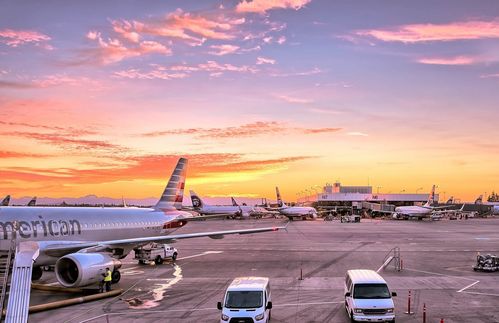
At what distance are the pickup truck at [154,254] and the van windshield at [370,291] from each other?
72.1ft

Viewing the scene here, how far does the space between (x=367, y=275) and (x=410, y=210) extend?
120 m

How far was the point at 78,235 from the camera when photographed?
A: 31781mm

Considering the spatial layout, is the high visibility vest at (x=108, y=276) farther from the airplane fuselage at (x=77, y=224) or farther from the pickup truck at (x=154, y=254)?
the pickup truck at (x=154, y=254)

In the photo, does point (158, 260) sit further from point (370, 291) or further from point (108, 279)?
point (370, 291)

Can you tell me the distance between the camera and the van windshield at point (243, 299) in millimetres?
19703

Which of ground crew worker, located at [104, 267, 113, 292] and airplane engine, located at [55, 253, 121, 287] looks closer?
airplane engine, located at [55, 253, 121, 287]

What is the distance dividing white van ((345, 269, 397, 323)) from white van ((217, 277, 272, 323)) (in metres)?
3.57

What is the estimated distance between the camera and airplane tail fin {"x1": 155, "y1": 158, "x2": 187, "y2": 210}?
44250 millimetres

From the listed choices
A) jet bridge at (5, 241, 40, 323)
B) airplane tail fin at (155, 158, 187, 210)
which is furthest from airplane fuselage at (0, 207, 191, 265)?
jet bridge at (5, 241, 40, 323)

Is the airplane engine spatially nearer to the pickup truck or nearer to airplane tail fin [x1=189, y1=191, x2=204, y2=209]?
the pickup truck

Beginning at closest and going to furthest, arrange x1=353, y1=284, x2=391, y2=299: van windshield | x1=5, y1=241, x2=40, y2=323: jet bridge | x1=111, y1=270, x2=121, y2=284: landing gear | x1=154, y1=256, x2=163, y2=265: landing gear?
x1=5, y1=241, x2=40, y2=323: jet bridge, x1=353, y1=284, x2=391, y2=299: van windshield, x1=111, y1=270, x2=121, y2=284: landing gear, x1=154, y1=256, x2=163, y2=265: landing gear

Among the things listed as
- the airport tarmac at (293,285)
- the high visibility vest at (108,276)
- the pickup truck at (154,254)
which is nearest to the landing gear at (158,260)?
the pickup truck at (154,254)

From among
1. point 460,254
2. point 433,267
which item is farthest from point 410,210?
point 433,267

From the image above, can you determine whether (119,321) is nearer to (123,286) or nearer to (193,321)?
(193,321)
